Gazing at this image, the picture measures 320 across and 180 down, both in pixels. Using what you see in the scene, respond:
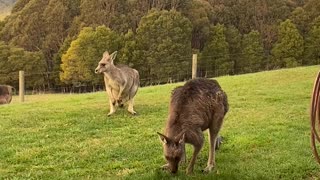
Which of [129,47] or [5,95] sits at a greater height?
[129,47]

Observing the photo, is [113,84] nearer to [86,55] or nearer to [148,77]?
[148,77]

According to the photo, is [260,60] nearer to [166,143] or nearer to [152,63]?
[152,63]

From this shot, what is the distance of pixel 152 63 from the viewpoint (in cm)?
3981

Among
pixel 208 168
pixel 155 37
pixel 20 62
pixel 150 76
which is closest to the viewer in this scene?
pixel 208 168

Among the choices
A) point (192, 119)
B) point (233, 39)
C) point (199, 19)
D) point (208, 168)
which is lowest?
point (208, 168)

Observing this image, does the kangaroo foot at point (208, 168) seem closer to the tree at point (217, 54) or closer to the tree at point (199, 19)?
the tree at point (217, 54)

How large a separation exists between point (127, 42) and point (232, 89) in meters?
25.3

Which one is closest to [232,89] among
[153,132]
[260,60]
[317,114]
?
[153,132]

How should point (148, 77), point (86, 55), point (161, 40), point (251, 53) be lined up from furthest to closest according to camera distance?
point (161, 40) < point (86, 55) < point (251, 53) < point (148, 77)

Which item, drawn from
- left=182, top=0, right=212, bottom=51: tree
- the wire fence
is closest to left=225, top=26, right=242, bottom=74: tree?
left=182, top=0, right=212, bottom=51: tree

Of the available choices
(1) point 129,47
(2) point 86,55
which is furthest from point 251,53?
(2) point 86,55

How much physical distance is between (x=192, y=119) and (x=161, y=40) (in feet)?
118

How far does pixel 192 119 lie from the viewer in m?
Answer: 6.35

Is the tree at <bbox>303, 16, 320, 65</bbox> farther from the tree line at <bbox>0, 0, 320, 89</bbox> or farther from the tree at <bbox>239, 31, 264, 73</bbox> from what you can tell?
the tree at <bbox>239, 31, 264, 73</bbox>
